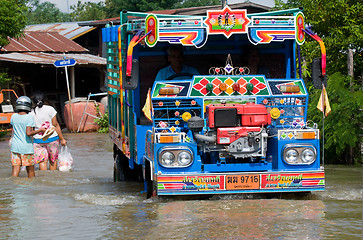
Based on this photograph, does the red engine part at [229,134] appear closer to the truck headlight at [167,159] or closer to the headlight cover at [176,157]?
the headlight cover at [176,157]

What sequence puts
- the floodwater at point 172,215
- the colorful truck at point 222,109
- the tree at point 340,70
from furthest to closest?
the tree at point 340,70
the colorful truck at point 222,109
the floodwater at point 172,215

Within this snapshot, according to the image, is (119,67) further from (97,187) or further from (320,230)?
(320,230)

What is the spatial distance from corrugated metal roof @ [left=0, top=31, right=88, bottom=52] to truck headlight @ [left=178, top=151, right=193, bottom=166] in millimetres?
21555

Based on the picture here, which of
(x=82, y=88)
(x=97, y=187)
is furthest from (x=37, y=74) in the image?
(x=97, y=187)

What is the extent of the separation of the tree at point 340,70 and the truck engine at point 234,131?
18.4ft

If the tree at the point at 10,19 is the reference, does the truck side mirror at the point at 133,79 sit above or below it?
below

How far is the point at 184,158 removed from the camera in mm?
8516

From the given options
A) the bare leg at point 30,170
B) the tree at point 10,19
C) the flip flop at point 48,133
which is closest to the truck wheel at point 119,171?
the flip flop at point 48,133

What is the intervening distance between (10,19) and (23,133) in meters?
8.68

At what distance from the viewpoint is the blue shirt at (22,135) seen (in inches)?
462

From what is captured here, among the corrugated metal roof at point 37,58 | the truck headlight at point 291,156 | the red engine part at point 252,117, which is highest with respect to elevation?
the corrugated metal roof at point 37,58

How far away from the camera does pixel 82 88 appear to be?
33.9m

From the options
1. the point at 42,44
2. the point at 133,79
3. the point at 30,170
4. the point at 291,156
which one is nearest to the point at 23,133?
the point at 30,170

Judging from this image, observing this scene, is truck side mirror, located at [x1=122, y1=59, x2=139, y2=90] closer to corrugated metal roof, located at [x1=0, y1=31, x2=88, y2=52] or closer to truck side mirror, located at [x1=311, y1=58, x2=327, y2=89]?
truck side mirror, located at [x1=311, y1=58, x2=327, y2=89]
